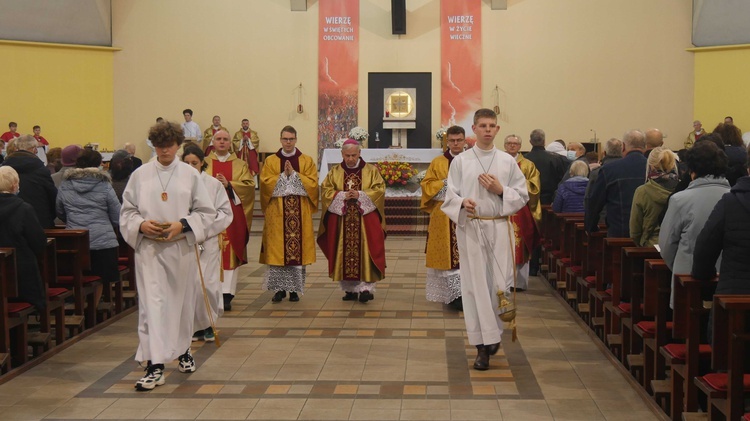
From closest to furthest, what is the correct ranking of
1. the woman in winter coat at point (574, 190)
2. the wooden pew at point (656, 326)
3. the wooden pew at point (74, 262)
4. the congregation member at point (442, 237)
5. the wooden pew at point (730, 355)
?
the wooden pew at point (730, 355), the wooden pew at point (656, 326), the wooden pew at point (74, 262), the congregation member at point (442, 237), the woman in winter coat at point (574, 190)

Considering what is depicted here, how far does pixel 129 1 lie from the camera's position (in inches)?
867

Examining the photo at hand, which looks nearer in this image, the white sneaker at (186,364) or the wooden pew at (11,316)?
the wooden pew at (11,316)

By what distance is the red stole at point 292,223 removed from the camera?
9.70 metres

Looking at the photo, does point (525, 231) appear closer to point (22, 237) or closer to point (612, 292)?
point (612, 292)

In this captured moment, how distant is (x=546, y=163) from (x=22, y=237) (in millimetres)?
6648

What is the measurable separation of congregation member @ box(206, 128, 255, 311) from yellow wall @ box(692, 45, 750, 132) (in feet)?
47.8

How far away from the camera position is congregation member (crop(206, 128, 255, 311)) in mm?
9102

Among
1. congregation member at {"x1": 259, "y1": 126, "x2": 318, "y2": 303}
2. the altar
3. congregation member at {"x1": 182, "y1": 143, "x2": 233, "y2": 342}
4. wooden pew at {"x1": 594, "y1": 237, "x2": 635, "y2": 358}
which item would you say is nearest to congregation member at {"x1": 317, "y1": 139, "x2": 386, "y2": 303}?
congregation member at {"x1": 259, "y1": 126, "x2": 318, "y2": 303}

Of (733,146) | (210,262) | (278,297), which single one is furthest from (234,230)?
(733,146)

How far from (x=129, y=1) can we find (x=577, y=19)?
9.97 metres

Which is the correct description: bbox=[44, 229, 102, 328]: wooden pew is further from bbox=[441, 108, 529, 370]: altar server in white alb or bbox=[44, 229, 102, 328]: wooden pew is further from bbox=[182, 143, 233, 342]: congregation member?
bbox=[441, 108, 529, 370]: altar server in white alb

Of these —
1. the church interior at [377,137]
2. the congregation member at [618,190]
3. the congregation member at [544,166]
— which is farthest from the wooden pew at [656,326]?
the congregation member at [544,166]

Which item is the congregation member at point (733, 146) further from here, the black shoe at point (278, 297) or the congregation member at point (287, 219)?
the black shoe at point (278, 297)

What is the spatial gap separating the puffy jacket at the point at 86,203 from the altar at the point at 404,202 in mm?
8523
